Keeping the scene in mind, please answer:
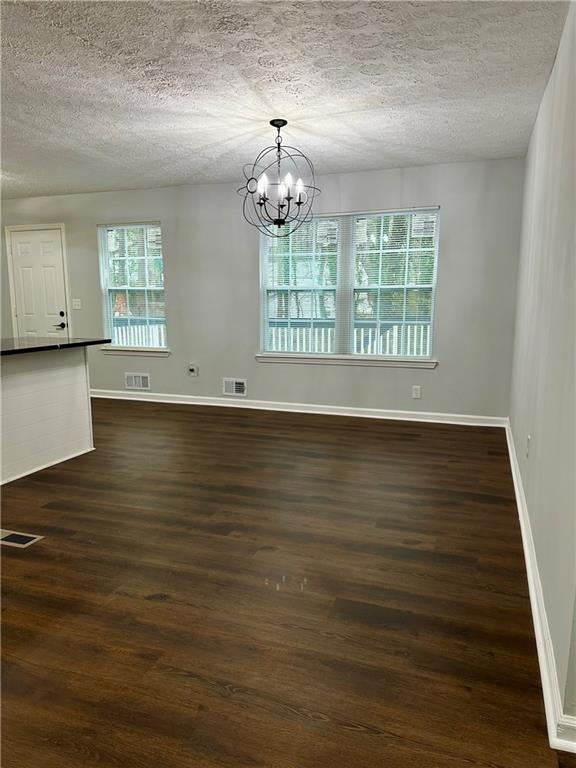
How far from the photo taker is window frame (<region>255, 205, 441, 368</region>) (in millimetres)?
5262

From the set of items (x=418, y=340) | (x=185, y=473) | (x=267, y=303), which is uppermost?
(x=267, y=303)

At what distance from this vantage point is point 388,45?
8.45 ft

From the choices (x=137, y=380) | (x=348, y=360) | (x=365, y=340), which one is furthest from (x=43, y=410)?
(x=365, y=340)

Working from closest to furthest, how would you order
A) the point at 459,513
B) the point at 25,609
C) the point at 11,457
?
the point at 25,609 → the point at 459,513 → the point at 11,457

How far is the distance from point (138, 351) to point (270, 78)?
13.9ft

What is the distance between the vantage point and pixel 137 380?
6.61 metres

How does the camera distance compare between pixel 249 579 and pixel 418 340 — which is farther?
pixel 418 340

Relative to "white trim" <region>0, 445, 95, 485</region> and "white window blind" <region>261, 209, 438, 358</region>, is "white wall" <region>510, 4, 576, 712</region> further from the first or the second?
"white trim" <region>0, 445, 95, 485</region>

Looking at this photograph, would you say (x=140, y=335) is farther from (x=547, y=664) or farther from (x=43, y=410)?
(x=547, y=664)

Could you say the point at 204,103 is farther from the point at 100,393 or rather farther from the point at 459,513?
the point at 100,393

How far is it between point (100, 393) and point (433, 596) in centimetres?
561

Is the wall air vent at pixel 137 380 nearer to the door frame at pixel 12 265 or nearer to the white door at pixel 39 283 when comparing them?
the door frame at pixel 12 265

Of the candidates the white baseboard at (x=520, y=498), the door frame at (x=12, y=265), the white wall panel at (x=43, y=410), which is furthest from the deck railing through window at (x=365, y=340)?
the door frame at (x=12, y=265)

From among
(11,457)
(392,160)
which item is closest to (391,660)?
(11,457)
